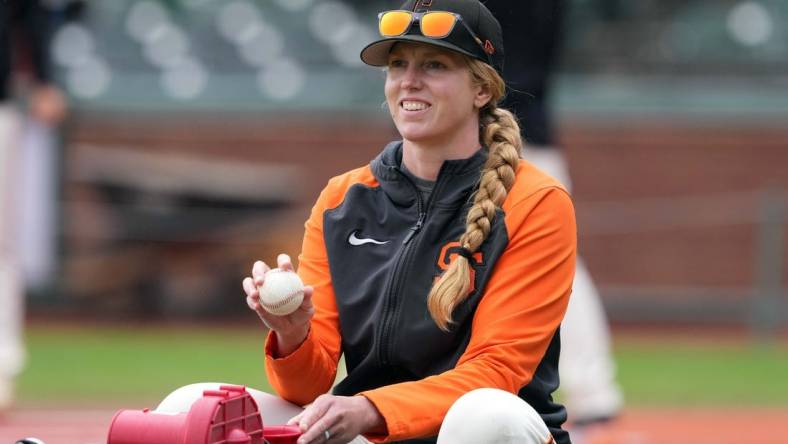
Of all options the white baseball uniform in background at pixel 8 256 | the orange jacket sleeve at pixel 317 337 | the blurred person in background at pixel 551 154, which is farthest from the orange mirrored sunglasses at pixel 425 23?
the white baseball uniform in background at pixel 8 256

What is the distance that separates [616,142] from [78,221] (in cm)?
543

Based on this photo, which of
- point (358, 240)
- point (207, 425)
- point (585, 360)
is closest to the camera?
point (207, 425)

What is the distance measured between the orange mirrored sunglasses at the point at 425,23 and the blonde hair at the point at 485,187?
15cm

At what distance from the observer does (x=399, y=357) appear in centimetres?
385

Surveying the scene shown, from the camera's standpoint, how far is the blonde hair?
12.2 ft

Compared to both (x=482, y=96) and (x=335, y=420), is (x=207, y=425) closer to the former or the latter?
(x=335, y=420)

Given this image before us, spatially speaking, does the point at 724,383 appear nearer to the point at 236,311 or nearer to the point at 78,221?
the point at 236,311

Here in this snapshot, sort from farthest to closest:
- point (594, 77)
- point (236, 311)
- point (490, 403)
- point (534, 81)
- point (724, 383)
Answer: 1. point (594, 77)
2. point (236, 311)
3. point (724, 383)
4. point (534, 81)
5. point (490, 403)

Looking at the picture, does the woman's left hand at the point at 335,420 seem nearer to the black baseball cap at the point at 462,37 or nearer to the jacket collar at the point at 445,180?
the jacket collar at the point at 445,180

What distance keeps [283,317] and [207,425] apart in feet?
1.74

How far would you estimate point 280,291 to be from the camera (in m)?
3.50

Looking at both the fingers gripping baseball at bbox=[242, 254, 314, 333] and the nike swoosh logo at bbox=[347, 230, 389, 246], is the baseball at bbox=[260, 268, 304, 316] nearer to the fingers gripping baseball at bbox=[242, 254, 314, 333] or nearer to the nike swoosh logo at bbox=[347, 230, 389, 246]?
the fingers gripping baseball at bbox=[242, 254, 314, 333]

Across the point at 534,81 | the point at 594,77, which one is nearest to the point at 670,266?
the point at 594,77

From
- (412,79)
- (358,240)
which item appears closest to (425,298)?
(358,240)
